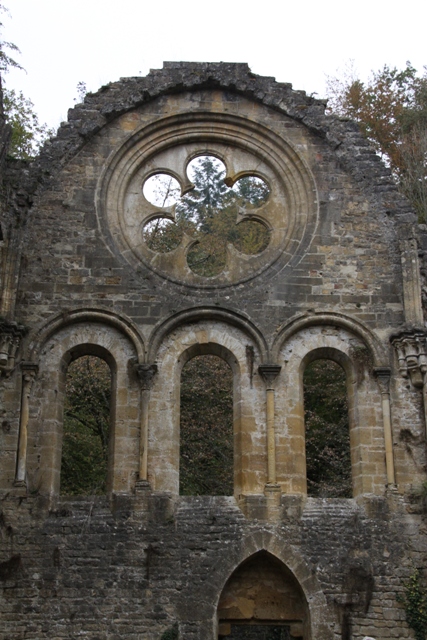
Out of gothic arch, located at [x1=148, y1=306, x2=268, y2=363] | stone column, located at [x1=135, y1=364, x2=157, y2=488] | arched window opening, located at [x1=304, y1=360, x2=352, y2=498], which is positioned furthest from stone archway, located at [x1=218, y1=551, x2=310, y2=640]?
arched window opening, located at [x1=304, y1=360, x2=352, y2=498]

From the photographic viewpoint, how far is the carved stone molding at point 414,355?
15.5 metres

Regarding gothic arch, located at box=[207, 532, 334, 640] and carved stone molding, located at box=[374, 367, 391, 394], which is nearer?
gothic arch, located at box=[207, 532, 334, 640]

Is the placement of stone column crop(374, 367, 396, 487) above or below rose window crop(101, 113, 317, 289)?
below

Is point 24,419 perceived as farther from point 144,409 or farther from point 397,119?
point 397,119

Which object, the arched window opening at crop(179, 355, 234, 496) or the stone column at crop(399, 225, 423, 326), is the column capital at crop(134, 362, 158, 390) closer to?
the stone column at crop(399, 225, 423, 326)

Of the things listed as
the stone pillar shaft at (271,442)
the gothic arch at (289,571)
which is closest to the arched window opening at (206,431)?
the stone pillar shaft at (271,442)

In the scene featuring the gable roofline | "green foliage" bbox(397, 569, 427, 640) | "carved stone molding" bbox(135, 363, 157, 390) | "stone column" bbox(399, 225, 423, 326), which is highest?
the gable roofline

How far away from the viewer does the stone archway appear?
14547 mm

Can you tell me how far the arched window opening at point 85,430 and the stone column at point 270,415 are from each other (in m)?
6.15

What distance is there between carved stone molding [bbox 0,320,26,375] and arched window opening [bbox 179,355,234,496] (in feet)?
22.7

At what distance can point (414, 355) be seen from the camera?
1557 centimetres

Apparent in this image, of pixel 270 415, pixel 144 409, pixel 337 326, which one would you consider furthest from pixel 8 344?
pixel 337 326

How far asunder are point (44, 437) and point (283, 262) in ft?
16.0

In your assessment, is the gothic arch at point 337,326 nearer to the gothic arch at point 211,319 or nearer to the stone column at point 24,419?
the gothic arch at point 211,319
